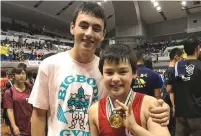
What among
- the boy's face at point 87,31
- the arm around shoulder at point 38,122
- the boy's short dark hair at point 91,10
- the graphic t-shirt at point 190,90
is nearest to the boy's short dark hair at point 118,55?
the boy's face at point 87,31

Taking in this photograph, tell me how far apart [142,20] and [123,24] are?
2.20 meters

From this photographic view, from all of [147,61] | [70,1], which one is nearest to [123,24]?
[70,1]

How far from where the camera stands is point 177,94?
3.98 meters

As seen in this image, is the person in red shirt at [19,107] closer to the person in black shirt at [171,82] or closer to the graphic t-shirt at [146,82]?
the graphic t-shirt at [146,82]

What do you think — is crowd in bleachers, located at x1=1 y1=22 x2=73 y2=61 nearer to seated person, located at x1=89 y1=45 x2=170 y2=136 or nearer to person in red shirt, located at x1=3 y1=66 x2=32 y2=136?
person in red shirt, located at x1=3 y1=66 x2=32 y2=136

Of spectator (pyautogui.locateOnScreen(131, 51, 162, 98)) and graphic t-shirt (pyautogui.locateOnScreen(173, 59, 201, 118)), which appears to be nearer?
graphic t-shirt (pyautogui.locateOnScreen(173, 59, 201, 118))

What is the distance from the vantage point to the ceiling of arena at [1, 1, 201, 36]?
24.9 m

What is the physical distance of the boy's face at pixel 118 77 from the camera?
5.33 ft

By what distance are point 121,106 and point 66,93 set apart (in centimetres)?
45

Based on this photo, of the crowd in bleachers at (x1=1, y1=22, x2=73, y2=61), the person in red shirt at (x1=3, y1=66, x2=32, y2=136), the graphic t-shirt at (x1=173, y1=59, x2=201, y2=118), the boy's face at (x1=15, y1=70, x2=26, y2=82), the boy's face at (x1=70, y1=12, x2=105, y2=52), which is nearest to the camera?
the boy's face at (x1=70, y1=12, x2=105, y2=52)

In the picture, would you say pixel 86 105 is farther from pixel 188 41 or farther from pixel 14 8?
pixel 14 8

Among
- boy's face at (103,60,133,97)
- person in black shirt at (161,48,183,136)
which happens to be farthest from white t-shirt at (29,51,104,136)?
person in black shirt at (161,48,183,136)

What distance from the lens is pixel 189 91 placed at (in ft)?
12.5

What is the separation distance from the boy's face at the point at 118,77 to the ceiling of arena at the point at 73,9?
22.2m
